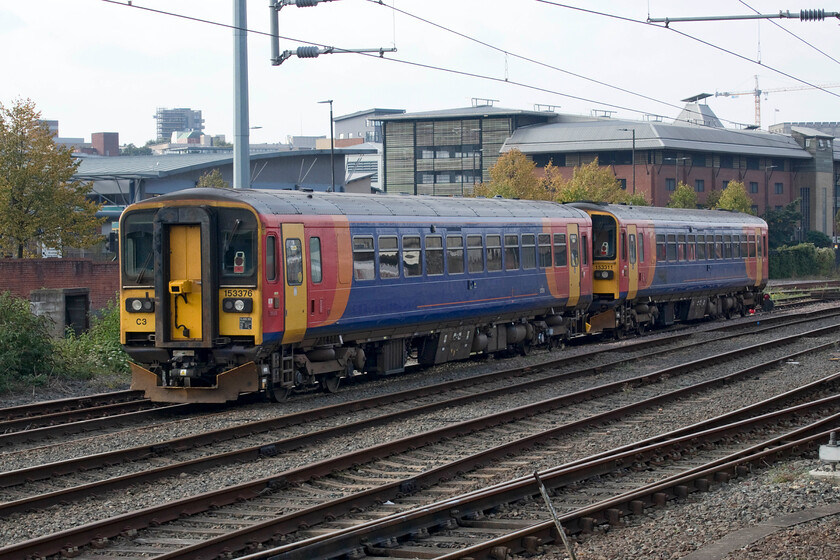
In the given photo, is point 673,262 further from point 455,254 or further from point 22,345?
point 22,345

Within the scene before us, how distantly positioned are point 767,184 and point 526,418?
81188 mm

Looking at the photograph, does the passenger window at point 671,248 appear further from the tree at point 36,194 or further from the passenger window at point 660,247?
the tree at point 36,194

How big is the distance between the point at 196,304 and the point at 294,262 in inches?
60.8

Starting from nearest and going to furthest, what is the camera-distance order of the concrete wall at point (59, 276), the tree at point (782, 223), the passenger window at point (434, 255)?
the passenger window at point (434, 255)
the concrete wall at point (59, 276)
the tree at point (782, 223)

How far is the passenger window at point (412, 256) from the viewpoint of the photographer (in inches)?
725

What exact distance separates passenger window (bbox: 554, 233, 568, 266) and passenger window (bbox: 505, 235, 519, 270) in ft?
6.09

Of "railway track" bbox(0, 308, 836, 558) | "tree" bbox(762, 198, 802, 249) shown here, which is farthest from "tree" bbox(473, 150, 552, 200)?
"railway track" bbox(0, 308, 836, 558)

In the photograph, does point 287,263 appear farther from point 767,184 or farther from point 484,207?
point 767,184

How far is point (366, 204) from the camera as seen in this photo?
17.8 metres

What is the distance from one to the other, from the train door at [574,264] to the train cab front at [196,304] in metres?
10.9

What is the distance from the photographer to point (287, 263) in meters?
15.5

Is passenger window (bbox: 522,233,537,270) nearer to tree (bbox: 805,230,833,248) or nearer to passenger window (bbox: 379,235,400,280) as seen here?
passenger window (bbox: 379,235,400,280)

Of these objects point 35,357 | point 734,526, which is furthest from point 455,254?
point 734,526

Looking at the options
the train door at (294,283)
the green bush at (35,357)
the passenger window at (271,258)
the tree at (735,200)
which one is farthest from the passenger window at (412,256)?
the tree at (735,200)
